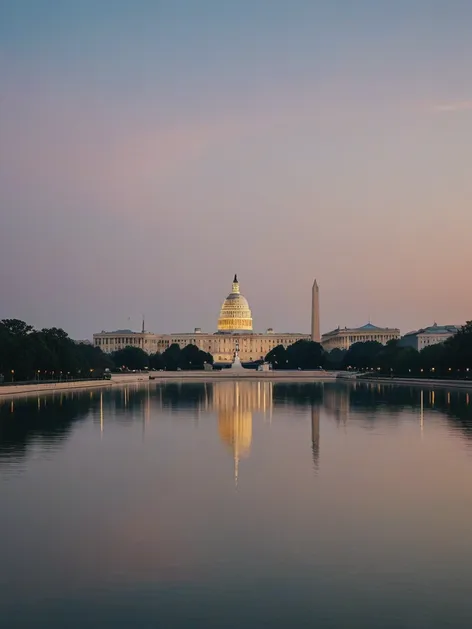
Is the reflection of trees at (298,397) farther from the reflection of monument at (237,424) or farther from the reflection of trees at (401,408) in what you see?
the reflection of monument at (237,424)

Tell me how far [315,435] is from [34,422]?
1213 cm

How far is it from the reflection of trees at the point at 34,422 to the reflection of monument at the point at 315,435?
7.78 metres

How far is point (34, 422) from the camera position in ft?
132

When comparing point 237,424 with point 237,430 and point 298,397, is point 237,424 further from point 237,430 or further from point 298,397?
point 298,397

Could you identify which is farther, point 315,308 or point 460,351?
point 315,308

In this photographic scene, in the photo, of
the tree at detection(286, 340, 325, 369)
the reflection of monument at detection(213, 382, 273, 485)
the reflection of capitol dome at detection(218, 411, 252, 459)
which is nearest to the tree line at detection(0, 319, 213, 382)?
the reflection of monument at detection(213, 382, 273, 485)

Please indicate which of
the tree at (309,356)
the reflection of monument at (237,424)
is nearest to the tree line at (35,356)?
the reflection of monument at (237,424)

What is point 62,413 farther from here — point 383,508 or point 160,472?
point 383,508

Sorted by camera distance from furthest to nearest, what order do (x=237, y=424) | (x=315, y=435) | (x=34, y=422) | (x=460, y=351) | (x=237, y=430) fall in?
(x=460, y=351) → (x=237, y=424) → (x=34, y=422) → (x=237, y=430) → (x=315, y=435)

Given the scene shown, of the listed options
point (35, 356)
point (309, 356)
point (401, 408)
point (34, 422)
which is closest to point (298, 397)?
point (401, 408)

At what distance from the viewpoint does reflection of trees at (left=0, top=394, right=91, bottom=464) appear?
30.2 m

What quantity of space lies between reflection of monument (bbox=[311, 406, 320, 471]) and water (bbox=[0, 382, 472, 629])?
18cm

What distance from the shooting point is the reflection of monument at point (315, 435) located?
27.1 metres

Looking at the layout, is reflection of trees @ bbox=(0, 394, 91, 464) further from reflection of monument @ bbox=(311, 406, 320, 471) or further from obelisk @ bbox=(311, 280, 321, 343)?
obelisk @ bbox=(311, 280, 321, 343)
